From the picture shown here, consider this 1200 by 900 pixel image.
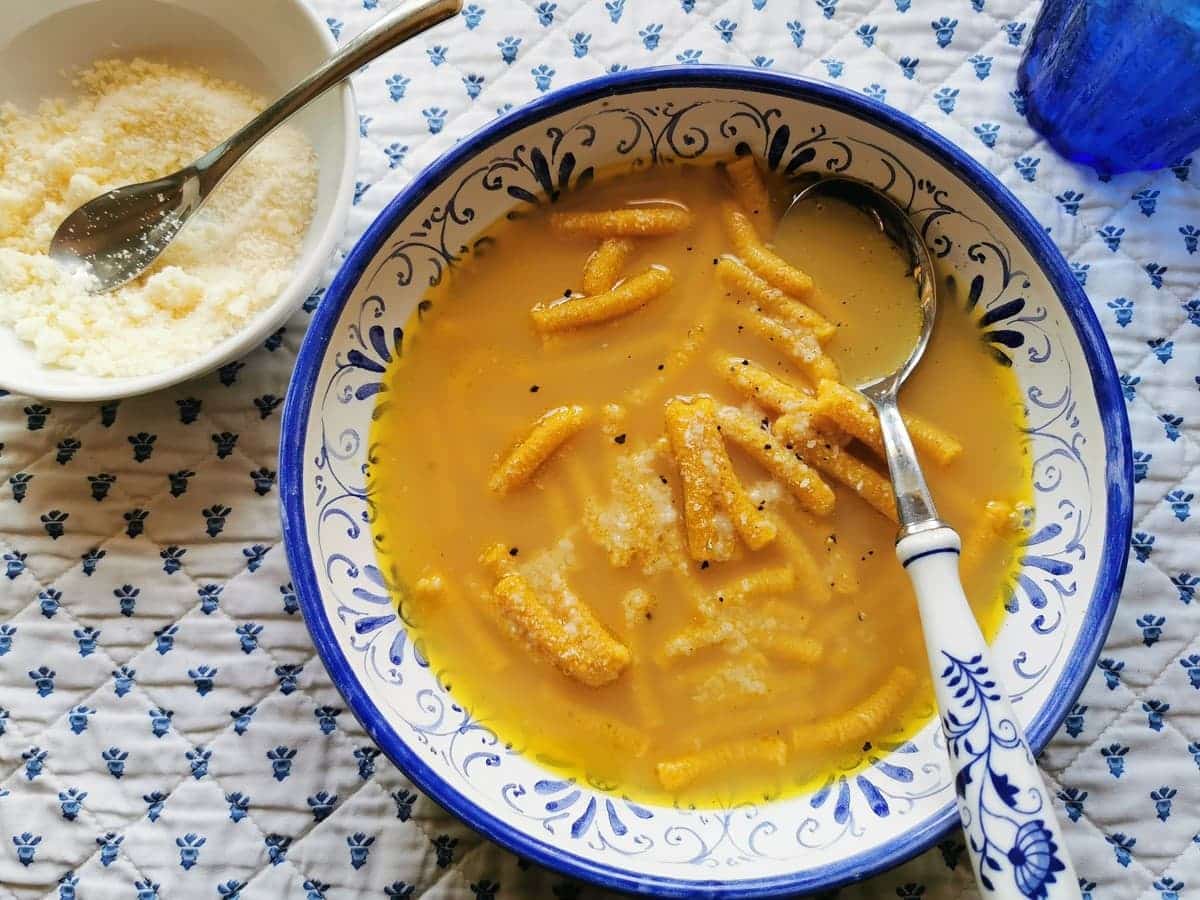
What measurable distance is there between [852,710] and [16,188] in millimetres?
1355

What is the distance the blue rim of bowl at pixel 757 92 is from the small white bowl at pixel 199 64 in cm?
12

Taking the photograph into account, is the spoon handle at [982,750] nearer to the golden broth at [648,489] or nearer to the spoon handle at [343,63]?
the golden broth at [648,489]

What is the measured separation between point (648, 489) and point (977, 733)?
1.63 feet

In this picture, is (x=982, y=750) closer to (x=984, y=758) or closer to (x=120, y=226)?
(x=984, y=758)

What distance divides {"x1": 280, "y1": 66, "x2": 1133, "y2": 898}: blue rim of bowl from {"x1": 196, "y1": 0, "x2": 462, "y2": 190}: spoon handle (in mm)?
193

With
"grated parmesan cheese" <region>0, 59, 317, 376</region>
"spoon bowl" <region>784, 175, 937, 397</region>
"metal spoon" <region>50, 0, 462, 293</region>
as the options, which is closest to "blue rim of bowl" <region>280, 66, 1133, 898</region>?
"spoon bowl" <region>784, 175, 937, 397</region>

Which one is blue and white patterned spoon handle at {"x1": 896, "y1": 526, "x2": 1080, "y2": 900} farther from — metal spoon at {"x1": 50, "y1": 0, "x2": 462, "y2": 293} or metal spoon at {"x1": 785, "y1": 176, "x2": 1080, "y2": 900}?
metal spoon at {"x1": 50, "y1": 0, "x2": 462, "y2": 293}

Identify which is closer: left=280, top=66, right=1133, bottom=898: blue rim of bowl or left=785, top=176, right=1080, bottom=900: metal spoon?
left=785, top=176, right=1080, bottom=900: metal spoon

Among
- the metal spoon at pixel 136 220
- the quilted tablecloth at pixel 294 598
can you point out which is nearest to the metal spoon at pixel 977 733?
the quilted tablecloth at pixel 294 598

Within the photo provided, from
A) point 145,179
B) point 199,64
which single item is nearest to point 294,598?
point 145,179

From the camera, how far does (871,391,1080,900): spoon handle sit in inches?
40.3

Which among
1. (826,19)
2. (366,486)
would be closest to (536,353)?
(366,486)

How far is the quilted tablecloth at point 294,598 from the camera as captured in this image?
1384mm

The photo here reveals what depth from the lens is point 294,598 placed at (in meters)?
1.43
